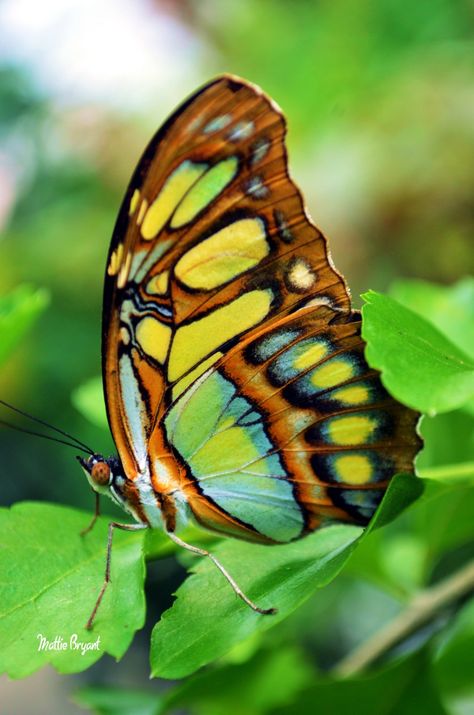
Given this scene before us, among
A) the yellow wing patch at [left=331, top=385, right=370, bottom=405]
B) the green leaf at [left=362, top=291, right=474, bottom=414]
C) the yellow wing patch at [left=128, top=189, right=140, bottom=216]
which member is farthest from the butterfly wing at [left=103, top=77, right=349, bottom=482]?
the green leaf at [left=362, top=291, right=474, bottom=414]

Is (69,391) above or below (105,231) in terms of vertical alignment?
below

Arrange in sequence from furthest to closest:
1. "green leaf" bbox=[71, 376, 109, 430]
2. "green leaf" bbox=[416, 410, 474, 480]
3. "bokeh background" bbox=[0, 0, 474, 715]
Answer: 1. "bokeh background" bbox=[0, 0, 474, 715]
2. "green leaf" bbox=[416, 410, 474, 480]
3. "green leaf" bbox=[71, 376, 109, 430]

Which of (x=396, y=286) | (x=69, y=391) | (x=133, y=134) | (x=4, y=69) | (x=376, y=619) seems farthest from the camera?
(x=4, y=69)

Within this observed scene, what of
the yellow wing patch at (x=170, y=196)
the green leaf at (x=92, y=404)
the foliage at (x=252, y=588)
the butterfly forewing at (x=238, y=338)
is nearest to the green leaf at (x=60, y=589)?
the foliage at (x=252, y=588)

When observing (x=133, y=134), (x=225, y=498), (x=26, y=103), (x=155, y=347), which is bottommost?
(x=225, y=498)

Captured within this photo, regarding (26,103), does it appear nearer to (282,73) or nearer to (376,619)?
(282,73)

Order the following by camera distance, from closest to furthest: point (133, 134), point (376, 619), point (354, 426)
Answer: point (354, 426), point (376, 619), point (133, 134)

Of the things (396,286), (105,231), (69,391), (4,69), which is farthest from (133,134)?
(396,286)

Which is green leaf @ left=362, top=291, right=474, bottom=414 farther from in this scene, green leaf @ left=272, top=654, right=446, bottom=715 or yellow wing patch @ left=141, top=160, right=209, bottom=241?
green leaf @ left=272, top=654, right=446, bottom=715
